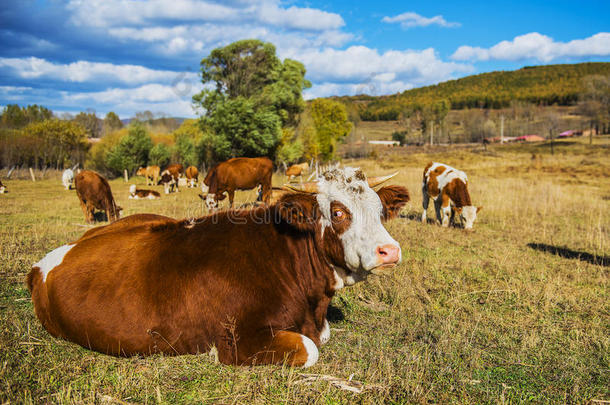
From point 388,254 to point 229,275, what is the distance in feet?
5.18

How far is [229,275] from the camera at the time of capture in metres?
3.71

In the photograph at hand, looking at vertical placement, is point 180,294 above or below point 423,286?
above

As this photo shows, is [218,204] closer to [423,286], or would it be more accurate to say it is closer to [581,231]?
[423,286]

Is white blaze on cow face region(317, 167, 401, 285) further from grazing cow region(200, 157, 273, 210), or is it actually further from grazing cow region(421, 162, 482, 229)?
grazing cow region(200, 157, 273, 210)

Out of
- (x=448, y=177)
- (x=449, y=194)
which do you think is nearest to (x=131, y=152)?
(x=448, y=177)

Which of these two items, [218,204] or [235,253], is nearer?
[235,253]

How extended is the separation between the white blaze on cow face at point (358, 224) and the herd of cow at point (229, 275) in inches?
0.4

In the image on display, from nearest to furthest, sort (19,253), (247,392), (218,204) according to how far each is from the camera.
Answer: (247,392), (19,253), (218,204)

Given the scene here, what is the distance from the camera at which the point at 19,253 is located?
24.7 ft

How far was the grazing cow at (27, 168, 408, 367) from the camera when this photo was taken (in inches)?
139

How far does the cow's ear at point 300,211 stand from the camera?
3.95 meters

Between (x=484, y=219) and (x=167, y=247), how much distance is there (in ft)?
41.9

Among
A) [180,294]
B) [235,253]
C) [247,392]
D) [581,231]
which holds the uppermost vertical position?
[235,253]

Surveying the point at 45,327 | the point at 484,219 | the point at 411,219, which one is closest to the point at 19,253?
the point at 45,327
